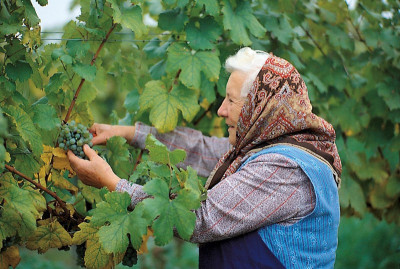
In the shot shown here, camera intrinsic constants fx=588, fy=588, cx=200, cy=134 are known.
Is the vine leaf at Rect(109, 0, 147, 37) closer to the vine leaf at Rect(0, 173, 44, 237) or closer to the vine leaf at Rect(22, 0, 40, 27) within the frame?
the vine leaf at Rect(22, 0, 40, 27)

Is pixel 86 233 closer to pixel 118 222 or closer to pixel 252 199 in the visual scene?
pixel 118 222

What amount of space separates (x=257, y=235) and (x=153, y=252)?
4.11 m

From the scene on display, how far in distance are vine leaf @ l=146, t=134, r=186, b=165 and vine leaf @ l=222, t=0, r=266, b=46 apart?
1.00m

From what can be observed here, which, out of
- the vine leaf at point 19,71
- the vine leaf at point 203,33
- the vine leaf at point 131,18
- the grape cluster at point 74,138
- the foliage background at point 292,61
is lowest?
the foliage background at point 292,61

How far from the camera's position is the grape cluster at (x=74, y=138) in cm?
238

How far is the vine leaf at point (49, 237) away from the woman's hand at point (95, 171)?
0.78 feet

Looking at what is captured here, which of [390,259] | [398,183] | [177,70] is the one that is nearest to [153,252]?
[390,259]

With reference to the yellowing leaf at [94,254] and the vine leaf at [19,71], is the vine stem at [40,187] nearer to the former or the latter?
the yellowing leaf at [94,254]

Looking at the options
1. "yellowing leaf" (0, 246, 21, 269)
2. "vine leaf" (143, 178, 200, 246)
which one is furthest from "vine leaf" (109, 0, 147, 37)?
"yellowing leaf" (0, 246, 21, 269)

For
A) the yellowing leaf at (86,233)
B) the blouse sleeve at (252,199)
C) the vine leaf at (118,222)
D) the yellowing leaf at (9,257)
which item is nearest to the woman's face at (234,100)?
the blouse sleeve at (252,199)

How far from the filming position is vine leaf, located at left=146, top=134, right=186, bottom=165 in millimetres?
2134

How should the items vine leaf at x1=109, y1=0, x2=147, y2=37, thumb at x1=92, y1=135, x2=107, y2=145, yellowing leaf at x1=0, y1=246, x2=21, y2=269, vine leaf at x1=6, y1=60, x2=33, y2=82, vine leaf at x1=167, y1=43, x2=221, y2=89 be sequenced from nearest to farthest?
vine leaf at x1=6, y1=60, x2=33, y2=82
yellowing leaf at x1=0, y1=246, x2=21, y2=269
vine leaf at x1=109, y1=0, x2=147, y2=37
thumb at x1=92, y1=135, x2=107, y2=145
vine leaf at x1=167, y1=43, x2=221, y2=89

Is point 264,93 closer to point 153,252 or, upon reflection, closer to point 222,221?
point 222,221

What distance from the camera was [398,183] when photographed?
4422mm
